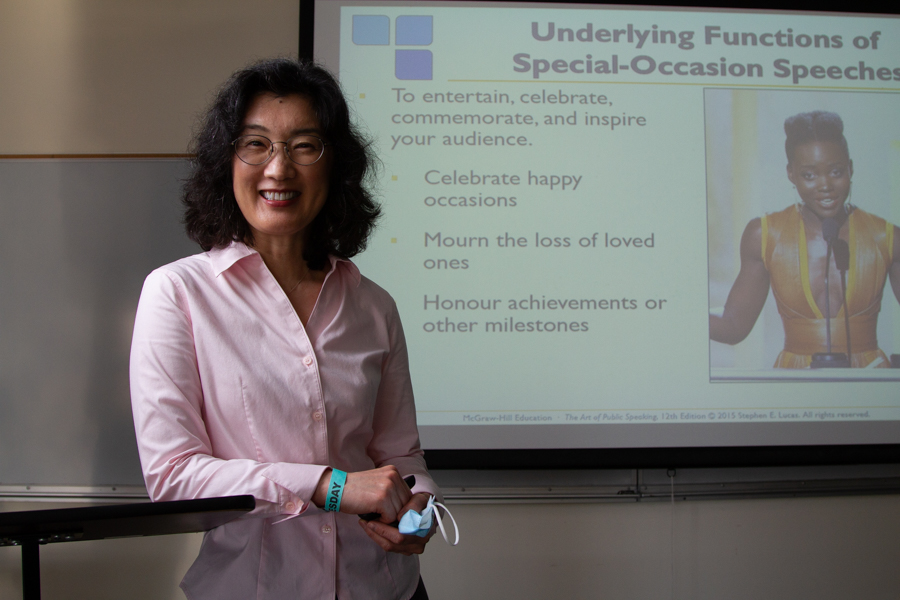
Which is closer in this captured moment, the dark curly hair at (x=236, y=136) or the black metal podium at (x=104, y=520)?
the black metal podium at (x=104, y=520)

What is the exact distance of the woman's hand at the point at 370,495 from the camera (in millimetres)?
945

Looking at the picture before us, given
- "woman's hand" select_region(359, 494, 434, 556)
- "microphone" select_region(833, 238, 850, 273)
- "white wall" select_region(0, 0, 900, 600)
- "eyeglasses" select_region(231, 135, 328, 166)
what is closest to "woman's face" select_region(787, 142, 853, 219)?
"microphone" select_region(833, 238, 850, 273)

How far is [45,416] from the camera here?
2.17 meters

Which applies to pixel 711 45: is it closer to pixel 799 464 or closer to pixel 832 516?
pixel 799 464

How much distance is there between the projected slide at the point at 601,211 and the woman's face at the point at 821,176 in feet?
0.13

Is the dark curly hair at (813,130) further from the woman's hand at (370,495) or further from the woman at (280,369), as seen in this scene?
the woman's hand at (370,495)

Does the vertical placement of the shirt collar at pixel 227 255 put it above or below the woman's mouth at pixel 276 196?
below

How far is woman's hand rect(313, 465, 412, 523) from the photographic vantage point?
3.10ft

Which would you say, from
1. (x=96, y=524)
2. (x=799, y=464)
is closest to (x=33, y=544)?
(x=96, y=524)

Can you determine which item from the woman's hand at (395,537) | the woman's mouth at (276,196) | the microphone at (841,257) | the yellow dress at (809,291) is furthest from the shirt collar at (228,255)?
the microphone at (841,257)

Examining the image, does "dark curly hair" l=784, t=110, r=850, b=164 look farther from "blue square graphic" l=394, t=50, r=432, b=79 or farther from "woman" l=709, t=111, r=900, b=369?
"blue square graphic" l=394, t=50, r=432, b=79

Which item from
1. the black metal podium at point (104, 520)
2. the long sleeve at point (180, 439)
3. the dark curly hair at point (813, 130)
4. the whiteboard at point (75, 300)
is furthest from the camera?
the dark curly hair at point (813, 130)

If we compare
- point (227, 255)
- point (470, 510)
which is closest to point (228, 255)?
point (227, 255)

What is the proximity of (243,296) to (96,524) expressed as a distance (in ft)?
1.59
